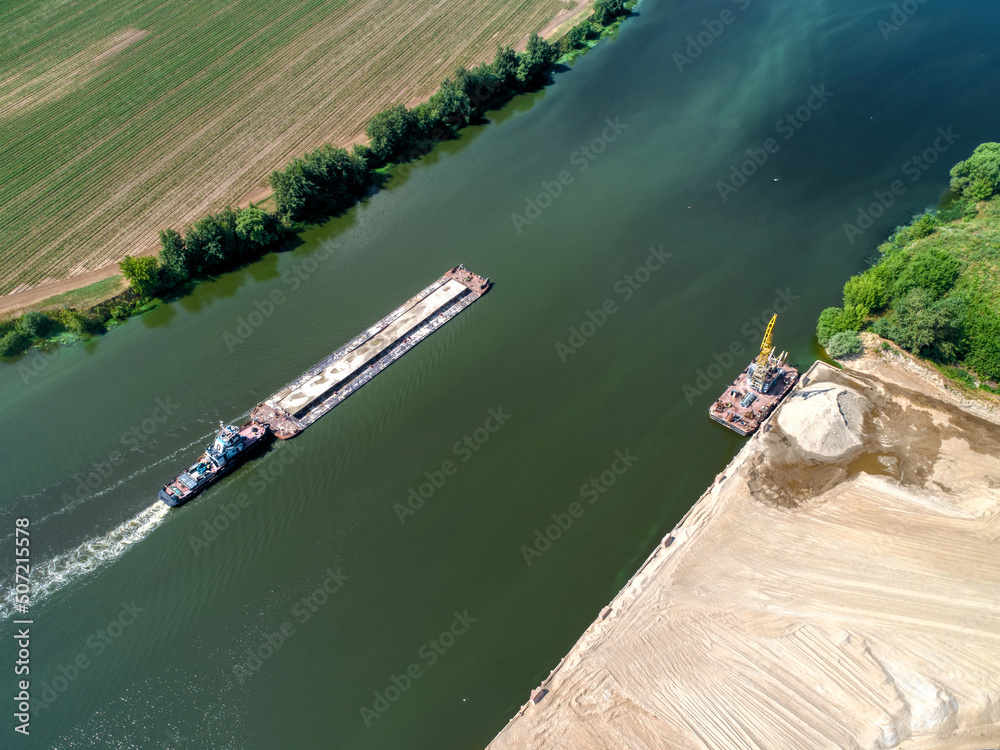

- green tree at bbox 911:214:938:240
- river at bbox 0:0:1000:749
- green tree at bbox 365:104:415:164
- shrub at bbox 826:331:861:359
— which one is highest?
green tree at bbox 365:104:415:164

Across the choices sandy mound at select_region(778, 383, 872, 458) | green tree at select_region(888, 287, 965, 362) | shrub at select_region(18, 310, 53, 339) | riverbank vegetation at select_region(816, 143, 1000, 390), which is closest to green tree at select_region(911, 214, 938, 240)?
riverbank vegetation at select_region(816, 143, 1000, 390)

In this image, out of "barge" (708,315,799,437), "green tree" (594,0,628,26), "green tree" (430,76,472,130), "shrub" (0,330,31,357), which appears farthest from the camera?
"green tree" (594,0,628,26)

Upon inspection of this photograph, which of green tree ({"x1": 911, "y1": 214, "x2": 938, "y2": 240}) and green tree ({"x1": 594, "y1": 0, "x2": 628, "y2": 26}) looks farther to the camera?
green tree ({"x1": 594, "y1": 0, "x2": 628, "y2": 26})

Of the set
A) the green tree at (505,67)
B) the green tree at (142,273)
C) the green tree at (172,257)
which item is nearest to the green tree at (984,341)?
the green tree at (505,67)

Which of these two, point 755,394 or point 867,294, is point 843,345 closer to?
point 867,294

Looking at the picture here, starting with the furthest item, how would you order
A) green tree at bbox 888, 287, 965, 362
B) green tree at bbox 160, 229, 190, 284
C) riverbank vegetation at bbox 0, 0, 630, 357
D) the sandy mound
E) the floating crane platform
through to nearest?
green tree at bbox 160, 229, 190, 284 < riverbank vegetation at bbox 0, 0, 630, 357 < the floating crane platform < green tree at bbox 888, 287, 965, 362 < the sandy mound

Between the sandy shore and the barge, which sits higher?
the barge

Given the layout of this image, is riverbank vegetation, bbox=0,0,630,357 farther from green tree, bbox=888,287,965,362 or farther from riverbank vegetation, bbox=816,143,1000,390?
green tree, bbox=888,287,965,362

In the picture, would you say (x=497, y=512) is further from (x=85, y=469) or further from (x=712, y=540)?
(x=85, y=469)
